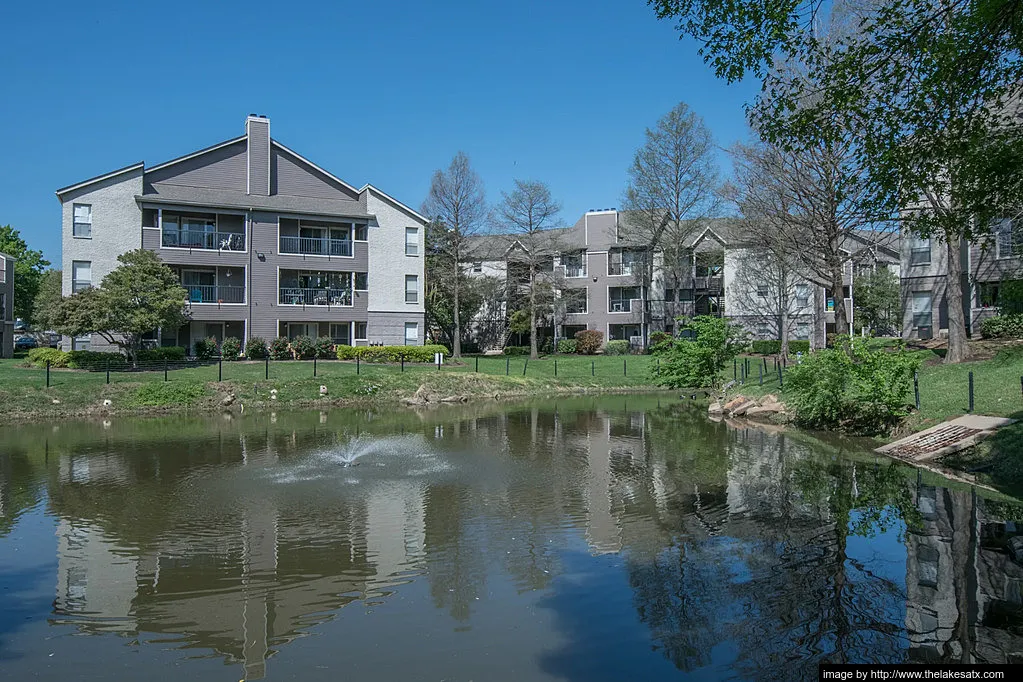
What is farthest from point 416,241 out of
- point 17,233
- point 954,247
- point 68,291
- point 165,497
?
point 17,233

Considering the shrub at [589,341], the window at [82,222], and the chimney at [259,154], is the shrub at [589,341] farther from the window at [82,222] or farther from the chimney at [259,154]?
the window at [82,222]

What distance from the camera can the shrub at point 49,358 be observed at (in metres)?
33.1

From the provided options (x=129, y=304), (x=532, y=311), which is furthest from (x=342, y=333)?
(x=129, y=304)

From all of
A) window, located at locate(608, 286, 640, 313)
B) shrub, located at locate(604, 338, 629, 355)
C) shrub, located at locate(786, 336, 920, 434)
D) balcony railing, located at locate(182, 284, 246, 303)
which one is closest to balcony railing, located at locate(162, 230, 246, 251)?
balcony railing, located at locate(182, 284, 246, 303)

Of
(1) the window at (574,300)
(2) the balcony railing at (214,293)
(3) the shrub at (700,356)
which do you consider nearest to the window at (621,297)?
(1) the window at (574,300)

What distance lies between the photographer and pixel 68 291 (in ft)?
122

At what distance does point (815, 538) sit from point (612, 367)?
32.3m

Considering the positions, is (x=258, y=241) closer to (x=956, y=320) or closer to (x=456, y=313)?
(x=456, y=313)

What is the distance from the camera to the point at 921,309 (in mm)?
41188

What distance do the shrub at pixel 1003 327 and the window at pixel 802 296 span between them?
18899 millimetres

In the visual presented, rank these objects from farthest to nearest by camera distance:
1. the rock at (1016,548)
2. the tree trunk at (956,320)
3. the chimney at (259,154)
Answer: the chimney at (259,154), the tree trunk at (956,320), the rock at (1016,548)

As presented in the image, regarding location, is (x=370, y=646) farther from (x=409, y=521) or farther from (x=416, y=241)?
(x=416, y=241)

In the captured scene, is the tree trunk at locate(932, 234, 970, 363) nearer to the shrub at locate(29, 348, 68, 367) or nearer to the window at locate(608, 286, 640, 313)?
the window at locate(608, 286, 640, 313)

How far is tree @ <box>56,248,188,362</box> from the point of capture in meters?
31.8
